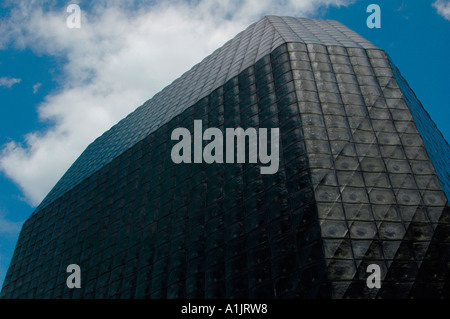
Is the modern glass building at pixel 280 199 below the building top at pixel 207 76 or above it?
below

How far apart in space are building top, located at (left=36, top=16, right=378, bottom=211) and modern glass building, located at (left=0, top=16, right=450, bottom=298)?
0.37 m

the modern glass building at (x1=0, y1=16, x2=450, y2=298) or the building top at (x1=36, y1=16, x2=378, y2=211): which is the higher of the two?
the building top at (x1=36, y1=16, x2=378, y2=211)

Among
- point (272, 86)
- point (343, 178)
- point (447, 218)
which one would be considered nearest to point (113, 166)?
point (272, 86)

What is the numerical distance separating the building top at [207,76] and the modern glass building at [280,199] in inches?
14.4

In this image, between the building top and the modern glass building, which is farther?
the building top

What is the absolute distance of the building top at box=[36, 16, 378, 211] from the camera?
1499 inches

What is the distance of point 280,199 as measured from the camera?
24547mm

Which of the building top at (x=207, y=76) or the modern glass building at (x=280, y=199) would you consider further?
the building top at (x=207, y=76)

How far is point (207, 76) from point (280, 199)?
76.0ft

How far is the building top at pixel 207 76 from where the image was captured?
3808 cm

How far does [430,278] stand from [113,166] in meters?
31.2

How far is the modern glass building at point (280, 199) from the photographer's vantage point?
21.2 m
